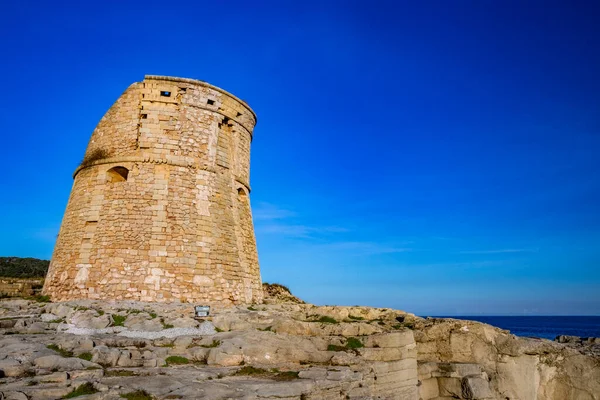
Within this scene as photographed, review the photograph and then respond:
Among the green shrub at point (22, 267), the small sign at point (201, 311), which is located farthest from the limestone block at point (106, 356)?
the green shrub at point (22, 267)

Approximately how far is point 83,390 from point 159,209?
378 inches

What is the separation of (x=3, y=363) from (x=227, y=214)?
1023 centimetres

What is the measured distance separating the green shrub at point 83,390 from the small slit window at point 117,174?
11.0 meters

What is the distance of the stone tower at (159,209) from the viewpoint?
14117 millimetres

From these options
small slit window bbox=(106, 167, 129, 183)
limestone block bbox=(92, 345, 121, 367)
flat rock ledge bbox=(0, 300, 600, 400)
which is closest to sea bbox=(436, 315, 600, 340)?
flat rock ledge bbox=(0, 300, 600, 400)

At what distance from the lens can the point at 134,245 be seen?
14.3 metres

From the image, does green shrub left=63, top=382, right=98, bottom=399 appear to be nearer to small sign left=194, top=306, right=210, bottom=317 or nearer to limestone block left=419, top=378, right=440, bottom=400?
small sign left=194, top=306, right=210, bottom=317

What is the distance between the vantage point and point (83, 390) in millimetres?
5852

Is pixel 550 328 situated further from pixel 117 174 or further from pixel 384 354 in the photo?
pixel 117 174

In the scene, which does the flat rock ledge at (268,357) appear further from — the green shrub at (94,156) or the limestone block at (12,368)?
the green shrub at (94,156)

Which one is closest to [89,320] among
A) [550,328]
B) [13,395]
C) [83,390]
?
[83,390]

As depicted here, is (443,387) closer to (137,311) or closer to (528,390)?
(528,390)

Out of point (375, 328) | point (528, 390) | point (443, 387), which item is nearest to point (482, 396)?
point (443, 387)

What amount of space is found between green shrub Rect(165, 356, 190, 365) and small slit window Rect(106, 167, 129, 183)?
9645 millimetres
